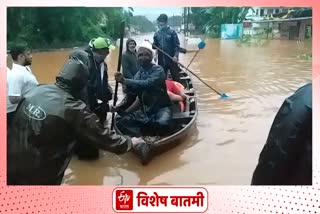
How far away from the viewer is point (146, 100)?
102 inches

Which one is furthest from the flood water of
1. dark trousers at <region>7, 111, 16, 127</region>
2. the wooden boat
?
dark trousers at <region>7, 111, 16, 127</region>

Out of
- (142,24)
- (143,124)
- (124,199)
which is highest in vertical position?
(142,24)

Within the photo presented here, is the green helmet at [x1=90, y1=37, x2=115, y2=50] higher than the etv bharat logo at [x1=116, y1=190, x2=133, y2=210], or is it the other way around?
the green helmet at [x1=90, y1=37, x2=115, y2=50]

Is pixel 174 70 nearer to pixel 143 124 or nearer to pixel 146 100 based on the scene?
pixel 146 100

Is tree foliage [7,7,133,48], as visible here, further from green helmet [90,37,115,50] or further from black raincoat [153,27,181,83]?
black raincoat [153,27,181,83]

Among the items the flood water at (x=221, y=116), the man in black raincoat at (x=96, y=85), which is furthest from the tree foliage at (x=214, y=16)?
the man in black raincoat at (x=96, y=85)

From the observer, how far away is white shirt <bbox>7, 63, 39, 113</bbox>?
2465 mm

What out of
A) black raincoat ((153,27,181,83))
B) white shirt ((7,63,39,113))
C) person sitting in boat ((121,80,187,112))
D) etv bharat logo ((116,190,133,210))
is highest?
black raincoat ((153,27,181,83))

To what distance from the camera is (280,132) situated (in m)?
2.52

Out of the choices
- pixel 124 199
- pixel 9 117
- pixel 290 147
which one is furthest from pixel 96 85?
pixel 290 147

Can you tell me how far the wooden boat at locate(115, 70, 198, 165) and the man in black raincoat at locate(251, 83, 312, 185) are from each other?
1.26ft

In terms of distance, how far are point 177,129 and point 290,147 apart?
54cm

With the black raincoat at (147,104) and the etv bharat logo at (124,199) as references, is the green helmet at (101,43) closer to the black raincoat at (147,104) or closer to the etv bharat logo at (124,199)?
the black raincoat at (147,104)

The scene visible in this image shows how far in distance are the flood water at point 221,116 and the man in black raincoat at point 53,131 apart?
0.06 meters
